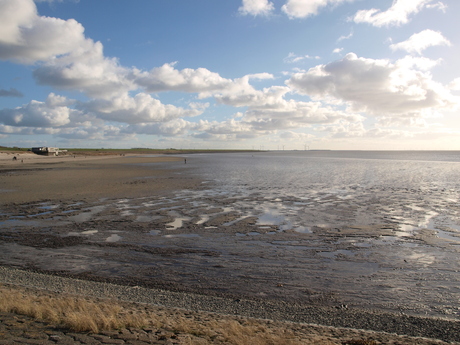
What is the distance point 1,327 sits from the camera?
588 cm

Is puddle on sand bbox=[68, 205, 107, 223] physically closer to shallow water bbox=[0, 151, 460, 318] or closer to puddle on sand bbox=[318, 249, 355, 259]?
shallow water bbox=[0, 151, 460, 318]

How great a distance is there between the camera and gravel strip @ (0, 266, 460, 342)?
676 centimetres

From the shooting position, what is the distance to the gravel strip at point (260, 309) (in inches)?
266

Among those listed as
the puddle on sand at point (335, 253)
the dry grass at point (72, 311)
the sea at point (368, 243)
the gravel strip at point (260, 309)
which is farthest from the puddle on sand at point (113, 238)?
the puddle on sand at point (335, 253)

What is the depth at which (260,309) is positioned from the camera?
757cm

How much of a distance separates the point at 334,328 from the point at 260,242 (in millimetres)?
6640

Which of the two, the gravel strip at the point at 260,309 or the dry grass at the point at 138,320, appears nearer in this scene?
the dry grass at the point at 138,320

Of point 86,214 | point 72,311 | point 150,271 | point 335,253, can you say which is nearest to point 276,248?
point 335,253

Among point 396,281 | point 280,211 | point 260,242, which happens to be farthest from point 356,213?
point 396,281

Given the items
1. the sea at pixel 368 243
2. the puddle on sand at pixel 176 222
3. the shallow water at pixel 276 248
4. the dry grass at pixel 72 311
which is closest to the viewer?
the dry grass at pixel 72 311

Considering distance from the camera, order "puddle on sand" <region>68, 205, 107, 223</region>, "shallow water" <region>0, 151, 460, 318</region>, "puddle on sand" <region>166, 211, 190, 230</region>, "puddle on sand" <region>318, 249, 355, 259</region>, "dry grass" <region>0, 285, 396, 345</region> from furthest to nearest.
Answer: "puddle on sand" <region>68, 205, 107, 223</region>, "puddle on sand" <region>166, 211, 190, 230</region>, "puddle on sand" <region>318, 249, 355, 259</region>, "shallow water" <region>0, 151, 460, 318</region>, "dry grass" <region>0, 285, 396, 345</region>

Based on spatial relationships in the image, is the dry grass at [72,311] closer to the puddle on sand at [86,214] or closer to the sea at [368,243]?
the sea at [368,243]

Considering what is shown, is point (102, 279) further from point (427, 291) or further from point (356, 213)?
point (356, 213)

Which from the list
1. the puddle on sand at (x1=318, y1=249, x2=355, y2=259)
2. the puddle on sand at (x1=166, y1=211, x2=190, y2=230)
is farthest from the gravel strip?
the puddle on sand at (x1=166, y1=211, x2=190, y2=230)
